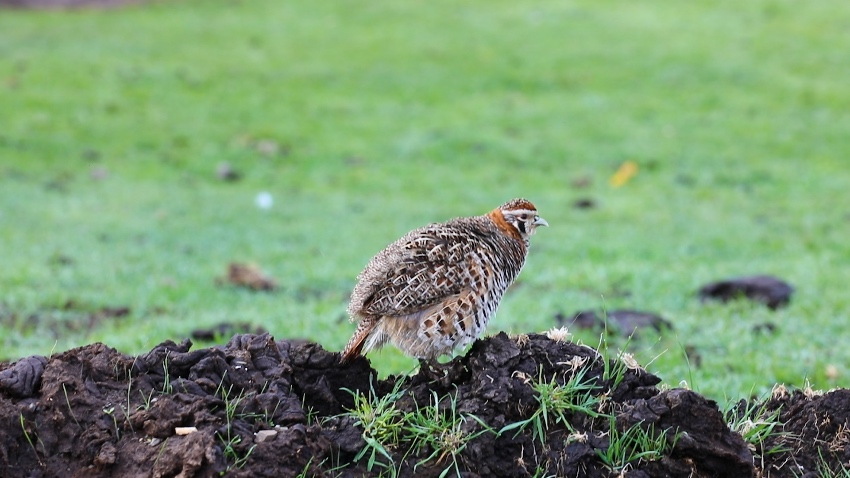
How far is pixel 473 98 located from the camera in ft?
77.5

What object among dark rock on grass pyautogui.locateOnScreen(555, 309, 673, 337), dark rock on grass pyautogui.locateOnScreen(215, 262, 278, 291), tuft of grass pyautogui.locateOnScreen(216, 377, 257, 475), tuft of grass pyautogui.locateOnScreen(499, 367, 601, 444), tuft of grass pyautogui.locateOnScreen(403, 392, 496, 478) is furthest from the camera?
dark rock on grass pyautogui.locateOnScreen(215, 262, 278, 291)

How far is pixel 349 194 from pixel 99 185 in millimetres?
4338

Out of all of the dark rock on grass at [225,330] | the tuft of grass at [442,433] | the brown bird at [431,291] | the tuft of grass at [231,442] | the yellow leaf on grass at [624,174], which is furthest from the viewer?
the yellow leaf on grass at [624,174]

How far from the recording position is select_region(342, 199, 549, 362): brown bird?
204 inches

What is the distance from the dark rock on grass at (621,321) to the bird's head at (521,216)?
362cm

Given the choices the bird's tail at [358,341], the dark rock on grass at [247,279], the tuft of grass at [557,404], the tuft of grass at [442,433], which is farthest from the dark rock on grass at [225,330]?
the tuft of grass at [557,404]

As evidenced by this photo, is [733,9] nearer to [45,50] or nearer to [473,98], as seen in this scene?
[473,98]

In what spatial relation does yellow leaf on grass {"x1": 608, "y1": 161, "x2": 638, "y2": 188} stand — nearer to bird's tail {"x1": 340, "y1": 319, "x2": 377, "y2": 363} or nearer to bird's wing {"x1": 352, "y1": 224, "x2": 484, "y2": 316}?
bird's wing {"x1": 352, "y1": 224, "x2": 484, "y2": 316}

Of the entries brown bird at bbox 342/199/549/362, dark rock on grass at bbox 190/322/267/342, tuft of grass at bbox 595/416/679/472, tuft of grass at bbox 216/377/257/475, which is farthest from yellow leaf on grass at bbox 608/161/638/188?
tuft of grass at bbox 216/377/257/475

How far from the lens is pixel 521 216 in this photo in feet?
18.9

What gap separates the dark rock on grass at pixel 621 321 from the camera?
9.32 m

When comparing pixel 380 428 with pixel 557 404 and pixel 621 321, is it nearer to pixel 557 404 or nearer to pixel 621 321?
pixel 557 404

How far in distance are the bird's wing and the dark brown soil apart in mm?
396

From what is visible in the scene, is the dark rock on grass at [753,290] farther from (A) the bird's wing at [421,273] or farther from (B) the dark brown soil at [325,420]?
(A) the bird's wing at [421,273]
